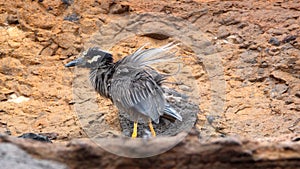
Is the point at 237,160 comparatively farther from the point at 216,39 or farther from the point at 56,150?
the point at 216,39

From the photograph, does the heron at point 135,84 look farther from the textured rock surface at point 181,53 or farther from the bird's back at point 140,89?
the textured rock surface at point 181,53

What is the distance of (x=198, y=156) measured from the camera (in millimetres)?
4203

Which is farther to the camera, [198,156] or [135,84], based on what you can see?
[135,84]

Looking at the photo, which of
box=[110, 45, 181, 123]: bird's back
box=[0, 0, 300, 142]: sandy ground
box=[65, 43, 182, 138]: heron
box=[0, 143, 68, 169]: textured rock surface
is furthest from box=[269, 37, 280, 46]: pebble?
box=[0, 143, 68, 169]: textured rock surface

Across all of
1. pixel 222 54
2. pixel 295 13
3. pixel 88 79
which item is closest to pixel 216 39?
pixel 222 54

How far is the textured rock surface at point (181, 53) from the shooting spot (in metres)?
6.80

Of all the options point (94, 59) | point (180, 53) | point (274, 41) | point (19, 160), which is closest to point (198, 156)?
point (19, 160)

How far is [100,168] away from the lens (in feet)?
13.9

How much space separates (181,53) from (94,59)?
4.47 feet

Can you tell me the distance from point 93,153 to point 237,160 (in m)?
0.77

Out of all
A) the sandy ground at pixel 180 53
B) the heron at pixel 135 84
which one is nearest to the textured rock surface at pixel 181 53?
the sandy ground at pixel 180 53

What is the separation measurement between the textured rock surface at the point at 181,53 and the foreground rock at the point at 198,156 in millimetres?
2180

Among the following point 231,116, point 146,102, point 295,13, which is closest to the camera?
point 146,102

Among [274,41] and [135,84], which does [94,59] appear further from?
[274,41]
